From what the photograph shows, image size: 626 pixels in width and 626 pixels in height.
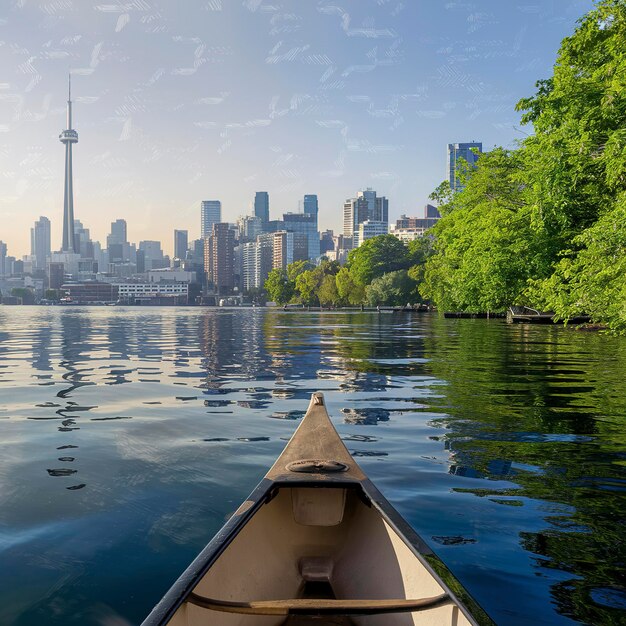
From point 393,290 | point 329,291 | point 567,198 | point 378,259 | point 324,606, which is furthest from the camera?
point 329,291

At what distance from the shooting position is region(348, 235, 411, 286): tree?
122 m

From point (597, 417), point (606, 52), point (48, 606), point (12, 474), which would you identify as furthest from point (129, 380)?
point (606, 52)

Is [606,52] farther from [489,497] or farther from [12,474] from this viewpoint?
[12,474]

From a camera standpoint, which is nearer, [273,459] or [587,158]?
[273,459]

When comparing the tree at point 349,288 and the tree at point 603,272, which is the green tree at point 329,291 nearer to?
the tree at point 349,288

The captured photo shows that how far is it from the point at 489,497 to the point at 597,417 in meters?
5.40

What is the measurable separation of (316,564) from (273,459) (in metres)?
3.51

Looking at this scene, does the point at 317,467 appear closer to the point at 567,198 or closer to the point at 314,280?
the point at 567,198

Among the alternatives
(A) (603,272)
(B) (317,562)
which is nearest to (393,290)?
(A) (603,272)

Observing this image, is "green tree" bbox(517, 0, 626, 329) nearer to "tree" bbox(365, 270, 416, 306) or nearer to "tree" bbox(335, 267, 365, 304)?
"tree" bbox(365, 270, 416, 306)

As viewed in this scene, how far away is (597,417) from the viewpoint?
11133 mm

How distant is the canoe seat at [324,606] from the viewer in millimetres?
3557

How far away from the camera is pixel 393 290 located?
352 ft

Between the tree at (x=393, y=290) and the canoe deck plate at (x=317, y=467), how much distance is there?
102m
